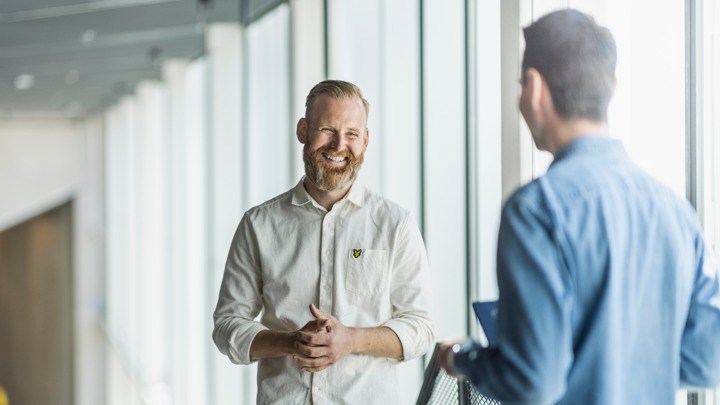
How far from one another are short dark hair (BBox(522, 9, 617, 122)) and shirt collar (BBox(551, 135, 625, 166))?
0.11 feet

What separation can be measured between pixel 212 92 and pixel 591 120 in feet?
24.6

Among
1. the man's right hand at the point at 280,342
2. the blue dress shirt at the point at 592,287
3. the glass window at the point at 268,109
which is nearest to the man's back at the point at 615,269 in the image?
the blue dress shirt at the point at 592,287

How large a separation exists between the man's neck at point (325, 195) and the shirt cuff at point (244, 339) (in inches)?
14.9

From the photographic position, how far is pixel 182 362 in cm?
1052

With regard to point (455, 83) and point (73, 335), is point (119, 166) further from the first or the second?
point (455, 83)

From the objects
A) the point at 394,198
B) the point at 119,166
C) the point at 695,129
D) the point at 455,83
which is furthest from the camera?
the point at 119,166

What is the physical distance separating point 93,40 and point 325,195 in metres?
7.27

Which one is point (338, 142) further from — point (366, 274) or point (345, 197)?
point (366, 274)

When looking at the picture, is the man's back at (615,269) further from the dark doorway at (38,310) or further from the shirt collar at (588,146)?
the dark doorway at (38,310)

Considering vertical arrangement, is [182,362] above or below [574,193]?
below

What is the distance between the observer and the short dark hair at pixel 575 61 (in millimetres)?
1492

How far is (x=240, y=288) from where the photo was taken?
243 cm

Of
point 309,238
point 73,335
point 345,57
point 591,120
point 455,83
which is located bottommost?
point 73,335

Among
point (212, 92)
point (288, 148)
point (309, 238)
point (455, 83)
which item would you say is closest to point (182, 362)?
point (212, 92)
